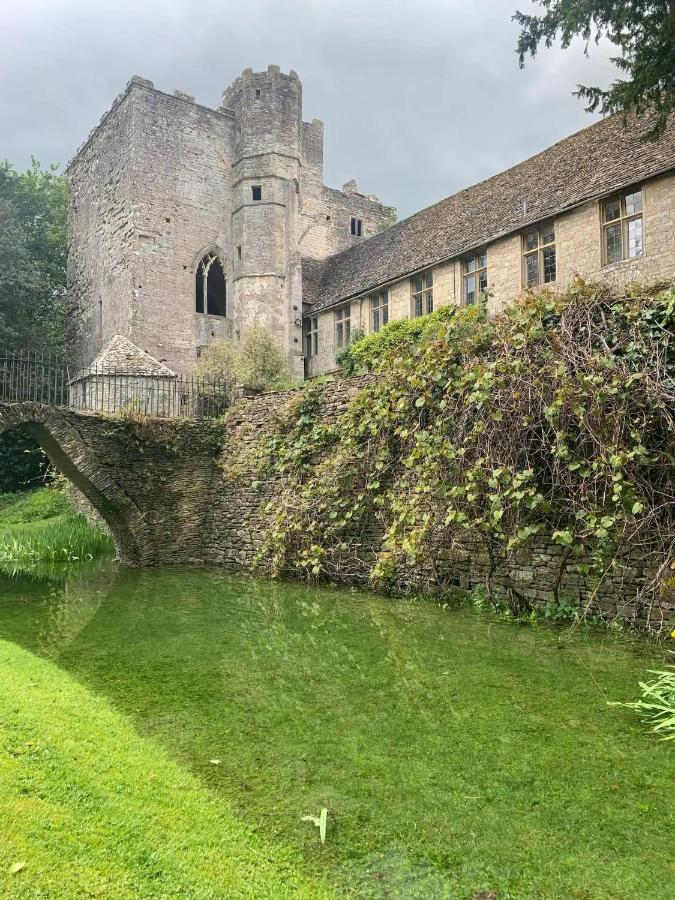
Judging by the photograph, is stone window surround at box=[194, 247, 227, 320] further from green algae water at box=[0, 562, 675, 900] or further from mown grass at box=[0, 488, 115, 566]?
green algae water at box=[0, 562, 675, 900]

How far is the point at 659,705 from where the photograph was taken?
3971 millimetres

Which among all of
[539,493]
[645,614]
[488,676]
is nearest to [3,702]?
[488,676]

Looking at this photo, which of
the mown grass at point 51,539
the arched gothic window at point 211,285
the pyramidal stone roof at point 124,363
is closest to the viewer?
the mown grass at point 51,539

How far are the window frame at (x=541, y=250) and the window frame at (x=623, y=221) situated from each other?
120 centimetres

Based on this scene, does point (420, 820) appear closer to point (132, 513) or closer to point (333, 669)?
point (333, 669)

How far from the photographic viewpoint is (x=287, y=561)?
10.3 meters

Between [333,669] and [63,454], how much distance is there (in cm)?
833

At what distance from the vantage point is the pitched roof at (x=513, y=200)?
1477cm

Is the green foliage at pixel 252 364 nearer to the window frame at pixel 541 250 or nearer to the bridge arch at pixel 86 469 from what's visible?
the window frame at pixel 541 250

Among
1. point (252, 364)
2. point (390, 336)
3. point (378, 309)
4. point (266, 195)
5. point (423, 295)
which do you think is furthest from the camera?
point (266, 195)

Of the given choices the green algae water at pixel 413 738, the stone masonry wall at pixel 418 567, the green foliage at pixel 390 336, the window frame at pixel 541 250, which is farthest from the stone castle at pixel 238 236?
the green algae water at pixel 413 738

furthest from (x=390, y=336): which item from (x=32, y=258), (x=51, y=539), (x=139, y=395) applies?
(x=32, y=258)

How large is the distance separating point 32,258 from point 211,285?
28.0ft

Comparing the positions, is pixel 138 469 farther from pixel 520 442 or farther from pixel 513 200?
pixel 513 200
